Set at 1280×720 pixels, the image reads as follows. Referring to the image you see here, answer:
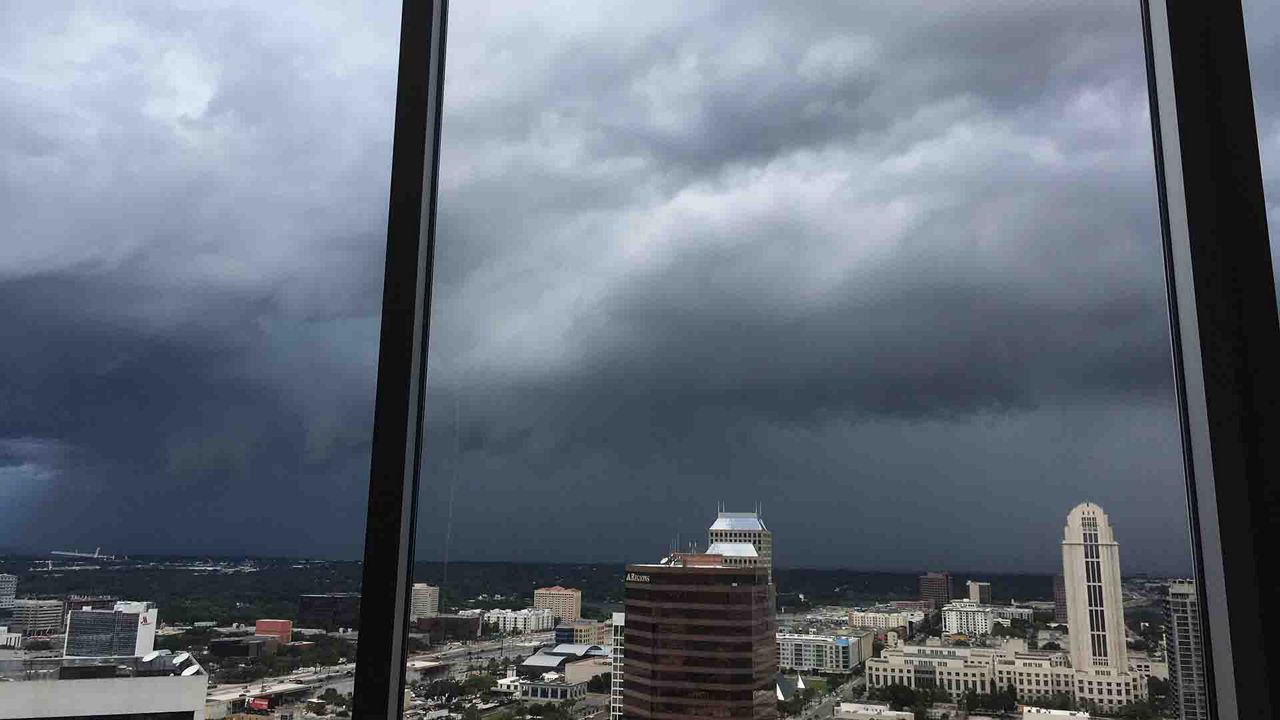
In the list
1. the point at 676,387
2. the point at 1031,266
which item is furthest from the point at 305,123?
the point at 1031,266

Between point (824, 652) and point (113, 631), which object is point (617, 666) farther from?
point (113, 631)

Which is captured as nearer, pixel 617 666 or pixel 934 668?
pixel 934 668

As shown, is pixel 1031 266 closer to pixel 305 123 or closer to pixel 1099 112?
pixel 1099 112

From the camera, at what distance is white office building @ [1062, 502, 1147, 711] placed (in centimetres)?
125

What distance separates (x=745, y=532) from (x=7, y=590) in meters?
1.35

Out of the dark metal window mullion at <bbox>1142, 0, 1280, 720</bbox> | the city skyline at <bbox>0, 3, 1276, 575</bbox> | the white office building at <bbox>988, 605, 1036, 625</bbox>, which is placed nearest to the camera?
the dark metal window mullion at <bbox>1142, 0, 1280, 720</bbox>

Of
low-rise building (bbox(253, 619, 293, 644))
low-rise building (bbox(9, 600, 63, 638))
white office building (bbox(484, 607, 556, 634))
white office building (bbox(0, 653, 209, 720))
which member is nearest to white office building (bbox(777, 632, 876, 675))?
white office building (bbox(484, 607, 556, 634))

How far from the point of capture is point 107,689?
1.50m

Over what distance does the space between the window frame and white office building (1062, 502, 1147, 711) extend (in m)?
0.11

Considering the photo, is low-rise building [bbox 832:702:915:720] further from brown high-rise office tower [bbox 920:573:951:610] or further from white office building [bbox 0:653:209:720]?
white office building [bbox 0:653:209:720]

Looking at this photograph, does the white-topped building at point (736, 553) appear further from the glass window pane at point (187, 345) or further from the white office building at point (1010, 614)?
the glass window pane at point (187, 345)

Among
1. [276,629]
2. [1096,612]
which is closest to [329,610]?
[276,629]

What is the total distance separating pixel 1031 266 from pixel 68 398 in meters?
1.79

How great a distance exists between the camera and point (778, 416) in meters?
1.45
